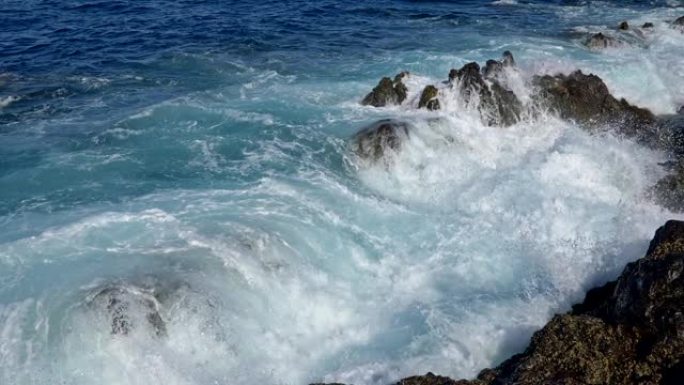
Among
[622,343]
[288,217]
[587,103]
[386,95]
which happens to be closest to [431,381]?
[622,343]

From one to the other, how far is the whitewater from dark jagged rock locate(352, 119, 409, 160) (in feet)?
1.14

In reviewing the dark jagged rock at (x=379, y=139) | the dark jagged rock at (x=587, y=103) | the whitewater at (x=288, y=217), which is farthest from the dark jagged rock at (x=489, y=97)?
the dark jagged rock at (x=379, y=139)

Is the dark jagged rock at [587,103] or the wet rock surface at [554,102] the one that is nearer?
the wet rock surface at [554,102]

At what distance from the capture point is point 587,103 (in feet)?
68.6

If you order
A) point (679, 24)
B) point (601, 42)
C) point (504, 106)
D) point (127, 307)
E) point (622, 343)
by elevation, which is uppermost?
point (679, 24)

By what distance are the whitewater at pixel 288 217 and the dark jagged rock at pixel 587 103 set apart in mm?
576

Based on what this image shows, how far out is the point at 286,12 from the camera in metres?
35.8

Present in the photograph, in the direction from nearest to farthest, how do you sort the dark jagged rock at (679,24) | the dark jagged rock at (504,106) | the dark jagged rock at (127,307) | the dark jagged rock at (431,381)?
1. the dark jagged rock at (431,381)
2. the dark jagged rock at (127,307)
3. the dark jagged rock at (504,106)
4. the dark jagged rock at (679,24)

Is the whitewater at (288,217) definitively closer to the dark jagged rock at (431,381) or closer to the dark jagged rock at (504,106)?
the dark jagged rock at (504,106)

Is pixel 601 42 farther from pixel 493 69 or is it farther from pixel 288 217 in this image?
pixel 288 217

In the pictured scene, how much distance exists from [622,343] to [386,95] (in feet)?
45.1

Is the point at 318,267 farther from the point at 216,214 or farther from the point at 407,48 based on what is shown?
the point at 407,48

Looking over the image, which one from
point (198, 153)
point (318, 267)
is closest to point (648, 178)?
point (318, 267)

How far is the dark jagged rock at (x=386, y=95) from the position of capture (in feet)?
71.4
